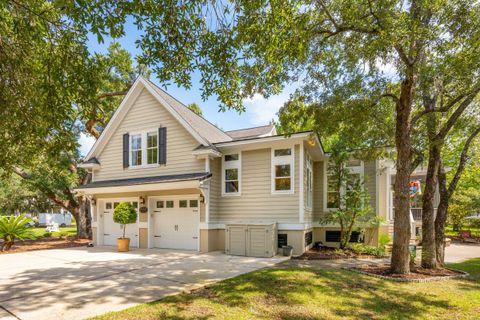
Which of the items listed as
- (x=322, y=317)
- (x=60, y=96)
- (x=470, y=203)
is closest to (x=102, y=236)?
(x=60, y=96)

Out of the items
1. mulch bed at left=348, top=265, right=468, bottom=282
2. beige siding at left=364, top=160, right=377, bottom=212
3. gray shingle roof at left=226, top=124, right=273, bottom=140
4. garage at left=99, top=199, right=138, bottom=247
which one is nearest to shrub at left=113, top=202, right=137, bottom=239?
garage at left=99, top=199, right=138, bottom=247

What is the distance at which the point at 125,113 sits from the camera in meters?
14.1

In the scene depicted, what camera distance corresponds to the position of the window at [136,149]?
45.1 feet

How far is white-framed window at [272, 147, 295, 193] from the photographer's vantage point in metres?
11.3

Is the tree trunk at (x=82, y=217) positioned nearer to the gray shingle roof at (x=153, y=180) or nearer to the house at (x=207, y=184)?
the house at (x=207, y=184)

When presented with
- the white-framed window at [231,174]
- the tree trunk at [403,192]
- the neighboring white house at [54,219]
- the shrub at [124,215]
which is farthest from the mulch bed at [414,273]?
the neighboring white house at [54,219]

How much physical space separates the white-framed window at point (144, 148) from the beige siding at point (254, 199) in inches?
121

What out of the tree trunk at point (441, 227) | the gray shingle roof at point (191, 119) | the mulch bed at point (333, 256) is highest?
the gray shingle roof at point (191, 119)

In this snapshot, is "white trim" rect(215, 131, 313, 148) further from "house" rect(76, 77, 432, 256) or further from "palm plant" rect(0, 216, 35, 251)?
"palm plant" rect(0, 216, 35, 251)

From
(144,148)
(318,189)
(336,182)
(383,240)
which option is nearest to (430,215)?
(383,240)

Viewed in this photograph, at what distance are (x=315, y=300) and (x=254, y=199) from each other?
250 inches

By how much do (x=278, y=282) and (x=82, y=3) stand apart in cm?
639

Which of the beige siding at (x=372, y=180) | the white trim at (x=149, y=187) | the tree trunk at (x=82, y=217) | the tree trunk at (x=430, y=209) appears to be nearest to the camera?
the tree trunk at (x=430, y=209)

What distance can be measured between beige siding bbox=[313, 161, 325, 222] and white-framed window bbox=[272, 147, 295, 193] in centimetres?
343
